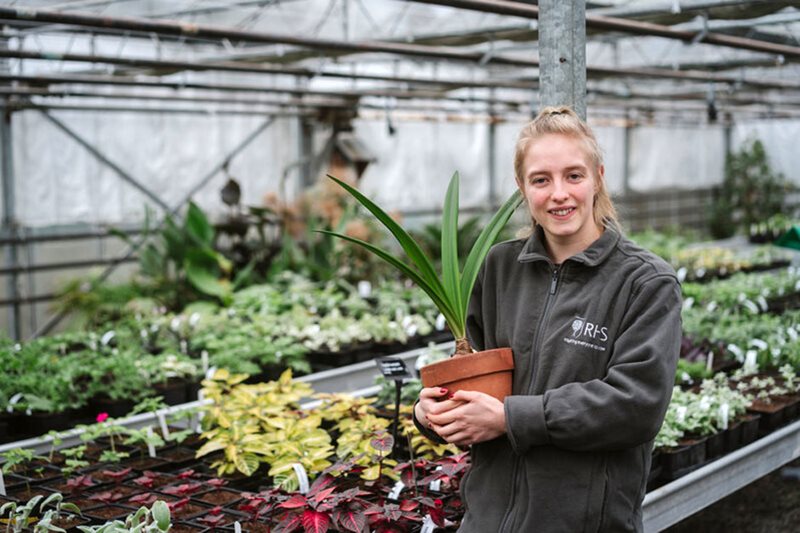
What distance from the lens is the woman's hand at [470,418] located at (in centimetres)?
185

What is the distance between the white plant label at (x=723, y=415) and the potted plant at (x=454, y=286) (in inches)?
81.3

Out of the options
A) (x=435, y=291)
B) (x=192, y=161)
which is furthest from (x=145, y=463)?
(x=192, y=161)

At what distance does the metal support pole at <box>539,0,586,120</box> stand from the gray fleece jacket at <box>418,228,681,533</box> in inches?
29.3

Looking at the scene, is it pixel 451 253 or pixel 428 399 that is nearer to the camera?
pixel 428 399

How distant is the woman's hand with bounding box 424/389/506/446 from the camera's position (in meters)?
1.85

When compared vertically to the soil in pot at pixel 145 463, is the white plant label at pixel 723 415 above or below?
above

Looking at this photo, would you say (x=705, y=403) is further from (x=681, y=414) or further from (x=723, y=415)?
(x=681, y=414)

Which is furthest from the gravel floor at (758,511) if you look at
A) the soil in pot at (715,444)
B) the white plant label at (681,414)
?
the white plant label at (681,414)

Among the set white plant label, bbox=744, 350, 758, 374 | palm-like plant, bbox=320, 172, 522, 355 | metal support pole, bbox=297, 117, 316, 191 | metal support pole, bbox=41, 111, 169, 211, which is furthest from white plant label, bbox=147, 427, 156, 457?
metal support pole, bbox=297, 117, 316, 191

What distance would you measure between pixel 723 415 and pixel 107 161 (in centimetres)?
728

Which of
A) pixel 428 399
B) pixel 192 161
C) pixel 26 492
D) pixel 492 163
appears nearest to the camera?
pixel 428 399

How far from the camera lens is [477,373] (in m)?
1.93

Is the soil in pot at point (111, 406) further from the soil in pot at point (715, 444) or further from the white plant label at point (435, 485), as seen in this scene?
the soil in pot at point (715, 444)

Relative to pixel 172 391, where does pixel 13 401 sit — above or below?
above
